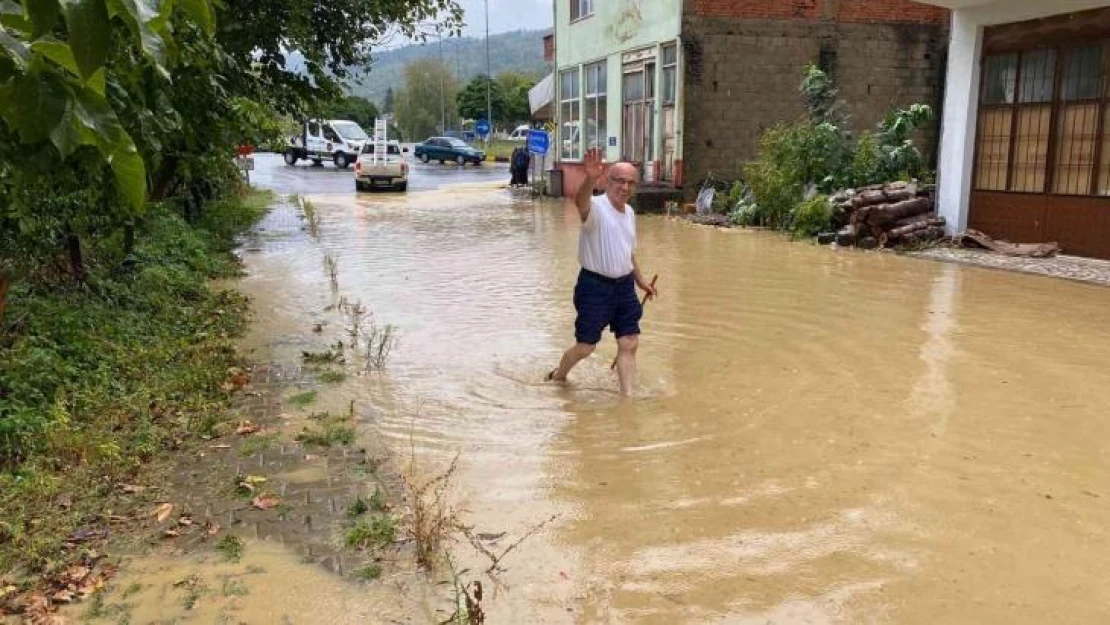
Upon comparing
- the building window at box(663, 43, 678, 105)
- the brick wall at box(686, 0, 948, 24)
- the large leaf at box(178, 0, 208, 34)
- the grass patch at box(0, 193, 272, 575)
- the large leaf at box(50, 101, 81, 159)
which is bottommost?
the grass patch at box(0, 193, 272, 575)

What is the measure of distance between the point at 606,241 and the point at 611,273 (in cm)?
22

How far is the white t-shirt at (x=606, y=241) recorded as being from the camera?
249 inches

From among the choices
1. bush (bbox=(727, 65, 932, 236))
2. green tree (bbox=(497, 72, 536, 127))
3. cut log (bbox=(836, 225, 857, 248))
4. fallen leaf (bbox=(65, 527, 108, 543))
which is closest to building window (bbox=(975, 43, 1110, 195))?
cut log (bbox=(836, 225, 857, 248))

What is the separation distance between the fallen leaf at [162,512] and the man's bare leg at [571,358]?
3.01m

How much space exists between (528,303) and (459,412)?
169 inches

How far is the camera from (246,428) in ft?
18.8

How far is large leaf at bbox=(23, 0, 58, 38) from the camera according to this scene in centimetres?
128

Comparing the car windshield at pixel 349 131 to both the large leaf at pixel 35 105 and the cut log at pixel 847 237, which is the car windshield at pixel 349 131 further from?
the large leaf at pixel 35 105

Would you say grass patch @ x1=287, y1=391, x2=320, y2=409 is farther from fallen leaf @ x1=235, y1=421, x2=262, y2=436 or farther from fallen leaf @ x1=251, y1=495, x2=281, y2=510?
fallen leaf @ x1=251, y1=495, x2=281, y2=510

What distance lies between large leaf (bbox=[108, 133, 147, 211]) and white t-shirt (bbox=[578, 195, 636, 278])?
15.6ft

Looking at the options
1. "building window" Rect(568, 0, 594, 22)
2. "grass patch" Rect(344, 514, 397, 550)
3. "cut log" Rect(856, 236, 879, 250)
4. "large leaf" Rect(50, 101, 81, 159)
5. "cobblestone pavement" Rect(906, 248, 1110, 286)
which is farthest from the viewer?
"building window" Rect(568, 0, 594, 22)

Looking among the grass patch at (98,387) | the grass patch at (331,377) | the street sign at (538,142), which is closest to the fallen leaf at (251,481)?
the grass patch at (98,387)

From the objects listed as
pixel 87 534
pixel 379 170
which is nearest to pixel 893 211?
pixel 87 534

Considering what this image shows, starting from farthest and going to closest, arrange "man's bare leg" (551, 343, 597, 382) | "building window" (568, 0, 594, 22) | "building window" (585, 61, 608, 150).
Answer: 1. "building window" (568, 0, 594, 22)
2. "building window" (585, 61, 608, 150)
3. "man's bare leg" (551, 343, 597, 382)
